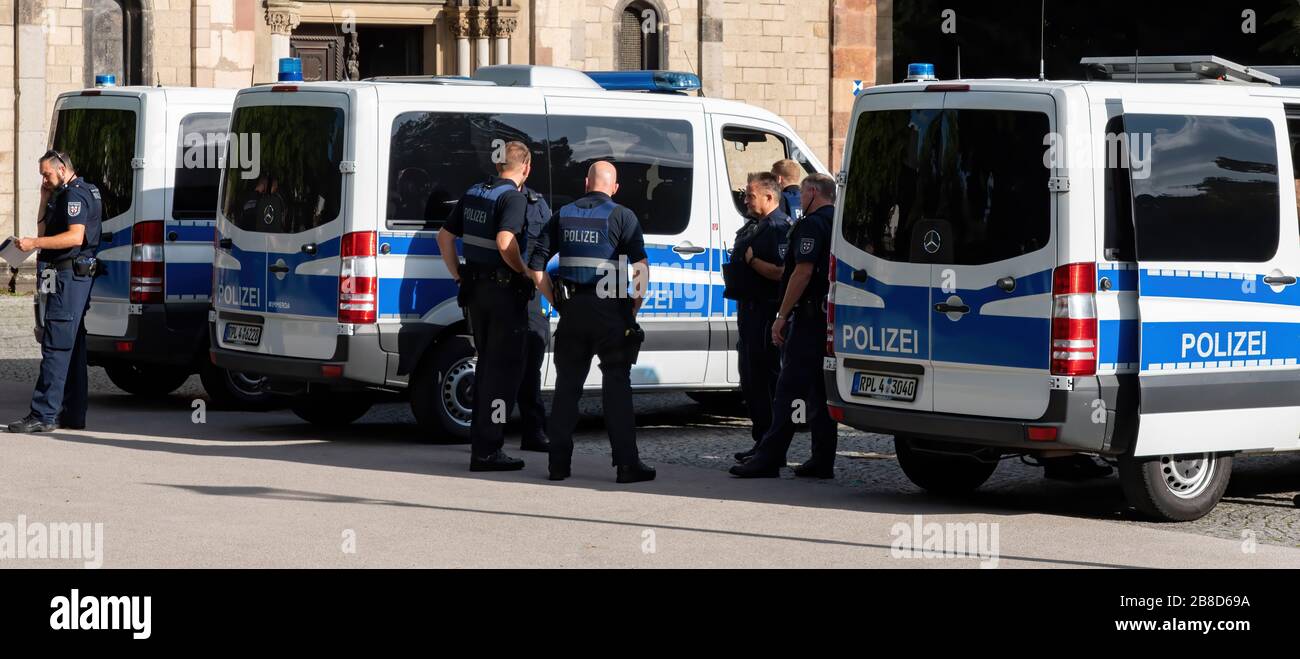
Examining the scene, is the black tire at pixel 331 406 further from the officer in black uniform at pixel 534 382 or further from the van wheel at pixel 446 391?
the officer in black uniform at pixel 534 382

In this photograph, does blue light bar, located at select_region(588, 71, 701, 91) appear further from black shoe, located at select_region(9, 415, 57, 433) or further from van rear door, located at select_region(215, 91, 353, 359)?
black shoe, located at select_region(9, 415, 57, 433)

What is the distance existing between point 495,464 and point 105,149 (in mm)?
4307

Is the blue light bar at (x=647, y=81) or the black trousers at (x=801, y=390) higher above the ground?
the blue light bar at (x=647, y=81)

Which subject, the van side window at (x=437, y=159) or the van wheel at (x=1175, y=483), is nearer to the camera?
the van wheel at (x=1175, y=483)

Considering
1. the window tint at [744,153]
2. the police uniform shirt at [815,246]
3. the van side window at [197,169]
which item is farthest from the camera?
the van side window at [197,169]

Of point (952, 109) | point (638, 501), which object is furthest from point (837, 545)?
point (952, 109)

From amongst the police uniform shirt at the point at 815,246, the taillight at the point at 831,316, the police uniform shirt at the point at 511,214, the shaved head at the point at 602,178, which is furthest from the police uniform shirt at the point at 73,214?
the taillight at the point at 831,316

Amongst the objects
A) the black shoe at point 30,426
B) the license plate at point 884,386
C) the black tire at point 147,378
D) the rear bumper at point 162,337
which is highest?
the rear bumper at point 162,337

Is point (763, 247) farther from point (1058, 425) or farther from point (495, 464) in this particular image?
point (1058, 425)

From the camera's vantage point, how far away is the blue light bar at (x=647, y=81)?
1345 cm

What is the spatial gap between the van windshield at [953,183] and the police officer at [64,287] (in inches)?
200

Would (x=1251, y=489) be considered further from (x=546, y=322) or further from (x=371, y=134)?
(x=371, y=134)

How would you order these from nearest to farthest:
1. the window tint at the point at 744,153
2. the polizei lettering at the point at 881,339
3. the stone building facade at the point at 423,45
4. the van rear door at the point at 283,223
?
the polizei lettering at the point at 881,339, the van rear door at the point at 283,223, the window tint at the point at 744,153, the stone building facade at the point at 423,45
